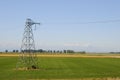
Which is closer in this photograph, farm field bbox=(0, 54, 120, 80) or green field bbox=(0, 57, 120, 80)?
farm field bbox=(0, 54, 120, 80)

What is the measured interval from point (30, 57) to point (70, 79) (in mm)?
22202

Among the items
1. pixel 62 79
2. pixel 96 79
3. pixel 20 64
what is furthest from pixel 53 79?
pixel 20 64

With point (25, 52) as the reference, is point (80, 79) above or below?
below

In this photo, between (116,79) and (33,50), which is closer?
(116,79)

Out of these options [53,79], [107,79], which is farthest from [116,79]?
[53,79]

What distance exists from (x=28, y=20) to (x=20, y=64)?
9.19 m

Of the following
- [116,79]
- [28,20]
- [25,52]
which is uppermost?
[28,20]

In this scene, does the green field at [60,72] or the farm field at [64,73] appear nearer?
the farm field at [64,73]

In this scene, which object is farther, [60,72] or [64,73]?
[60,72]

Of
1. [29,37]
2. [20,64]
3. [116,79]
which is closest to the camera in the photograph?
[116,79]

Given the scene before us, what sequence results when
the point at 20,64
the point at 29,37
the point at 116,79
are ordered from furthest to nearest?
the point at 20,64
the point at 29,37
the point at 116,79

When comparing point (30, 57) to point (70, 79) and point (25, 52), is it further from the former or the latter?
point (70, 79)

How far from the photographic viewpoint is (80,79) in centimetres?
3128

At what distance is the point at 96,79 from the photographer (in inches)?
1216
